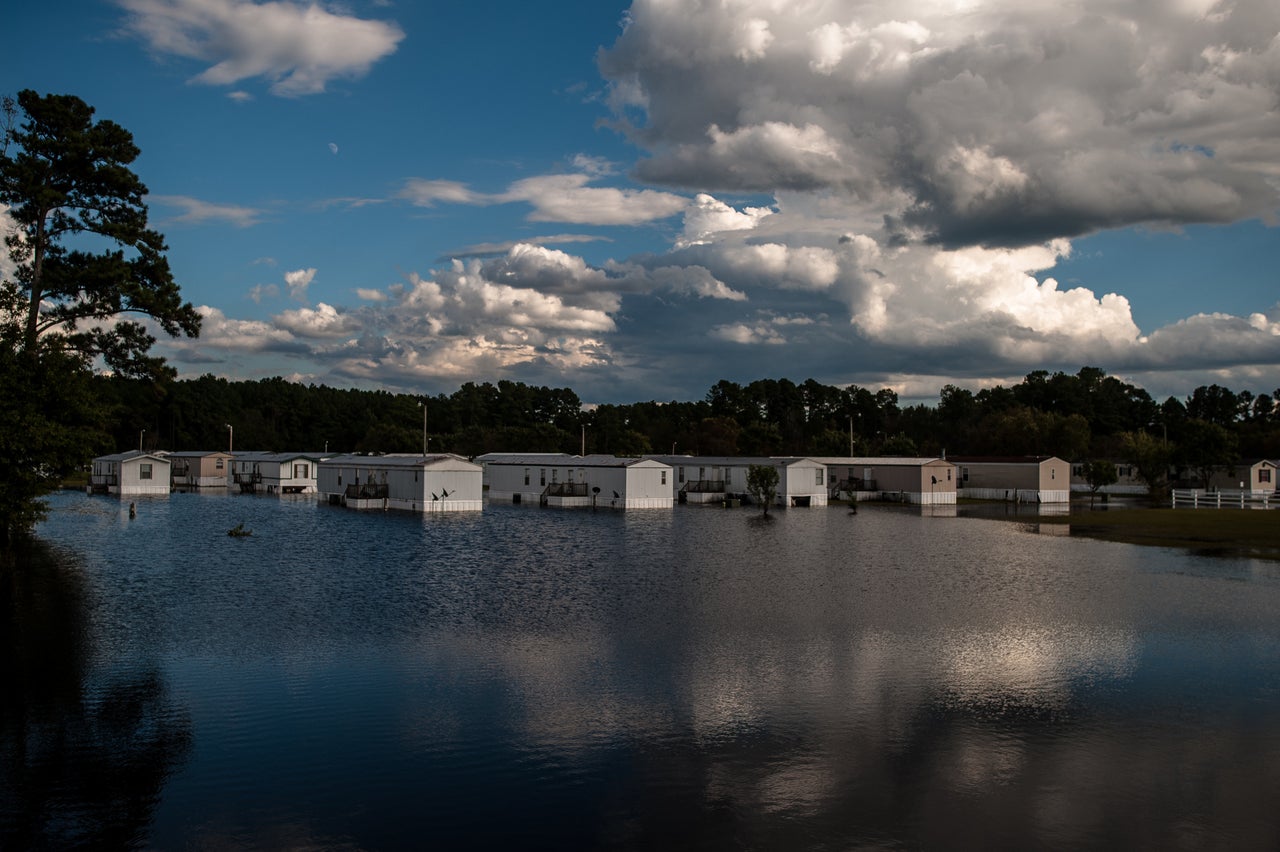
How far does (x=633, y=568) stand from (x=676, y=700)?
720 inches

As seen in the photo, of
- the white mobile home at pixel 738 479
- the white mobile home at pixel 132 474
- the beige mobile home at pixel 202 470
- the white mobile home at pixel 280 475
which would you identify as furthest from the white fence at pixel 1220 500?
the beige mobile home at pixel 202 470

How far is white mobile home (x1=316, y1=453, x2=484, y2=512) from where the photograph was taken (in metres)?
64.3

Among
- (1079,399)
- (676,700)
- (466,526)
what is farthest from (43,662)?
(1079,399)

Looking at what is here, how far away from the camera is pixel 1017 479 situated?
81812 millimetres

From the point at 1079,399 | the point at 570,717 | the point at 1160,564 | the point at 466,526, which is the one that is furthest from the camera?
the point at 1079,399

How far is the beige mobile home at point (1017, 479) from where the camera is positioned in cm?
7956

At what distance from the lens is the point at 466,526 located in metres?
53.6

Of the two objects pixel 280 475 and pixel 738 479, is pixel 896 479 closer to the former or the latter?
pixel 738 479

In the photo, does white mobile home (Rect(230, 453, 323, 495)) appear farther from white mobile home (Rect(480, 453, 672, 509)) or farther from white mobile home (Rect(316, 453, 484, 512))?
white mobile home (Rect(480, 453, 672, 509))

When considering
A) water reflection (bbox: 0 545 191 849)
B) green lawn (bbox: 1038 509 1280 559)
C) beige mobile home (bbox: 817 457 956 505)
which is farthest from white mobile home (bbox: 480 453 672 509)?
water reflection (bbox: 0 545 191 849)

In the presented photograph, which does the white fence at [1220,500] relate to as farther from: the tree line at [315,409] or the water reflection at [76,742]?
the water reflection at [76,742]

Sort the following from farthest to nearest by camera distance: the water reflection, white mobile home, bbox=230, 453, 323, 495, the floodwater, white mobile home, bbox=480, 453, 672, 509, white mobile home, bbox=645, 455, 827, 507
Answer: white mobile home, bbox=230, 453, 323, 495, white mobile home, bbox=645, 455, 827, 507, white mobile home, bbox=480, 453, 672, 509, the floodwater, the water reflection

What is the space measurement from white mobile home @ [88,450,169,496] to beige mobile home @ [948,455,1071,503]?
73.8 meters

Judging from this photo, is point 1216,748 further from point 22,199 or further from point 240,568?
point 22,199
